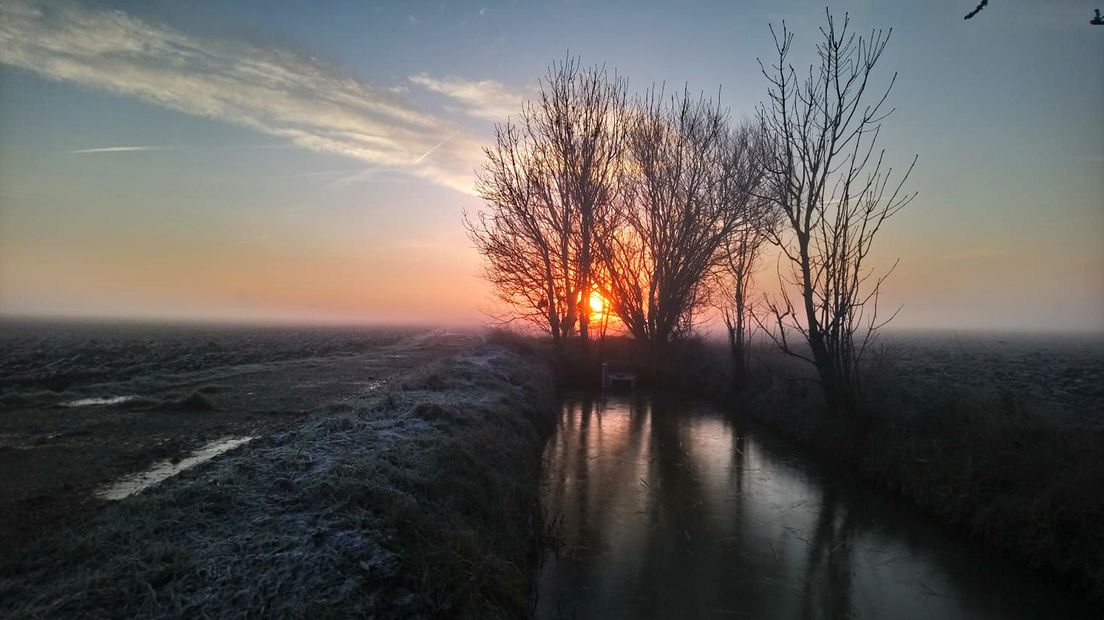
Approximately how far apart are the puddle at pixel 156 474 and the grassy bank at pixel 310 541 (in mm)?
2188

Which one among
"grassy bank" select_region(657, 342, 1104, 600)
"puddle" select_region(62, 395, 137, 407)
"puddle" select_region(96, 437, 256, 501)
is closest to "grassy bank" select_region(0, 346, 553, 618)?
"puddle" select_region(96, 437, 256, 501)

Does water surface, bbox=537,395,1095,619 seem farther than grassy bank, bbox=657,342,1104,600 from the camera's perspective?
No

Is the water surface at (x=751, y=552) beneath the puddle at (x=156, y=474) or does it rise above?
beneath

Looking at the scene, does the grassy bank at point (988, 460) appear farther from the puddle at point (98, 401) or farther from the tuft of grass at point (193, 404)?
the puddle at point (98, 401)

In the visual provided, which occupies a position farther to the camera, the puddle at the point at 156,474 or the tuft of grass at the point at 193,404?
the tuft of grass at the point at 193,404

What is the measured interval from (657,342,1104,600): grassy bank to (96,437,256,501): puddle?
11.1 meters

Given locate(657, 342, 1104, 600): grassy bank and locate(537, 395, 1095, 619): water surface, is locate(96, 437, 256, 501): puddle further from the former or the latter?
locate(657, 342, 1104, 600): grassy bank

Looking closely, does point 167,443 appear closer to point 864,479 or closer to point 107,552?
point 107,552

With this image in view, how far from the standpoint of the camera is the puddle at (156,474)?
784 cm

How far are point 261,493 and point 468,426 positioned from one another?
3.50 meters

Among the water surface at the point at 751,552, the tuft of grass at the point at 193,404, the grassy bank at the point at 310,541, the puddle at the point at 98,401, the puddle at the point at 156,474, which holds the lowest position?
the water surface at the point at 751,552

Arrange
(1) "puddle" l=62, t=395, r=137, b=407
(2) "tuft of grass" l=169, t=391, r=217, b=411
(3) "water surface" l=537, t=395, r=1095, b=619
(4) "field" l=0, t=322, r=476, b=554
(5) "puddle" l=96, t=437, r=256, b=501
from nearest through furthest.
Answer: (3) "water surface" l=537, t=395, r=1095, b=619 < (5) "puddle" l=96, t=437, r=256, b=501 < (4) "field" l=0, t=322, r=476, b=554 < (2) "tuft of grass" l=169, t=391, r=217, b=411 < (1) "puddle" l=62, t=395, r=137, b=407

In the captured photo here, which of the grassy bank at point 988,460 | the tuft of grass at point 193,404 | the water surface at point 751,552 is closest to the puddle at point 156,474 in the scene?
the tuft of grass at point 193,404

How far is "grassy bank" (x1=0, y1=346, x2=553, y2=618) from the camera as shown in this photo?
11.9ft
